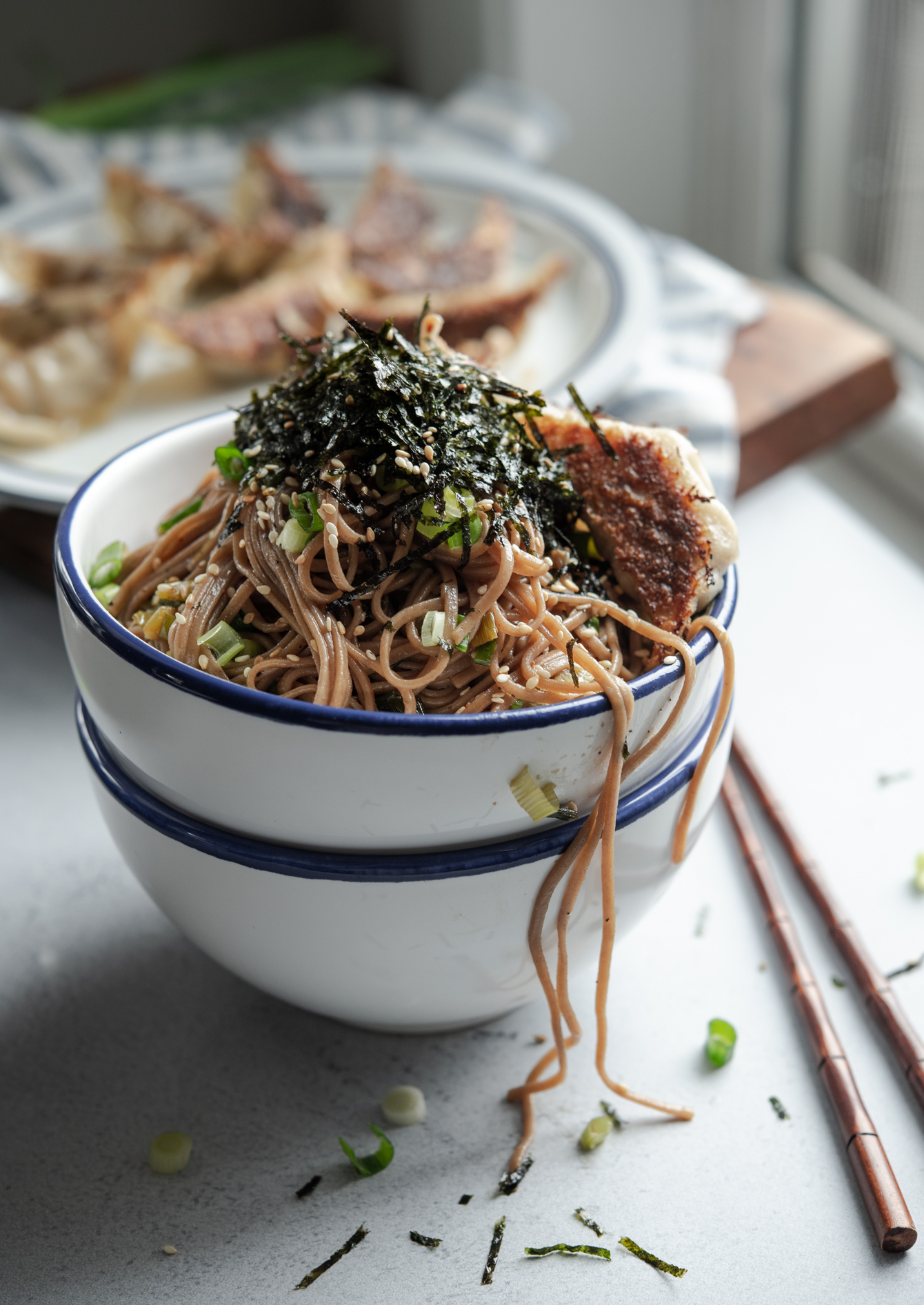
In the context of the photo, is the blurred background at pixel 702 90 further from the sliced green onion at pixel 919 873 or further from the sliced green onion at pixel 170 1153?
the sliced green onion at pixel 170 1153

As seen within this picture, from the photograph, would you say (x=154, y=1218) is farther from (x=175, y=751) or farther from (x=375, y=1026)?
(x=175, y=751)

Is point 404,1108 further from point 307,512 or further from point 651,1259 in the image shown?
point 307,512

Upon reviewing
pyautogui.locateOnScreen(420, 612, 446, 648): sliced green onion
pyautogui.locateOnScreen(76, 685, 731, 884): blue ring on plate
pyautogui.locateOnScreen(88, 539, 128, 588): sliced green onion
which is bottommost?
pyautogui.locateOnScreen(76, 685, 731, 884): blue ring on plate

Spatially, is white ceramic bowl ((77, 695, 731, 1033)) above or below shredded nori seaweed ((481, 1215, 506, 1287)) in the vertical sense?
above

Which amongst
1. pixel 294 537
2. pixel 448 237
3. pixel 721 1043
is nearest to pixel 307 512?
pixel 294 537

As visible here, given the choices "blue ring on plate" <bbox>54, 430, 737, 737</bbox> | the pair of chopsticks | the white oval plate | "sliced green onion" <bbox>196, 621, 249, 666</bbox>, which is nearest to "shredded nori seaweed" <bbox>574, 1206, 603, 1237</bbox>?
the pair of chopsticks

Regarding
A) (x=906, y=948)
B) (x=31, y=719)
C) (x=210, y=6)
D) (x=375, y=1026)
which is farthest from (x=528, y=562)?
(x=210, y=6)

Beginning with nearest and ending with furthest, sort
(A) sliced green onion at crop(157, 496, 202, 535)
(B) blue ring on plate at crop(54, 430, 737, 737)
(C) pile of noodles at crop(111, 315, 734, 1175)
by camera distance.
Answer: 1. (B) blue ring on plate at crop(54, 430, 737, 737)
2. (C) pile of noodles at crop(111, 315, 734, 1175)
3. (A) sliced green onion at crop(157, 496, 202, 535)

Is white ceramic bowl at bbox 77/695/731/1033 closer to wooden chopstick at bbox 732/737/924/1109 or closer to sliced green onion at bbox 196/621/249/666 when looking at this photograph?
sliced green onion at bbox 196/621/249/666
